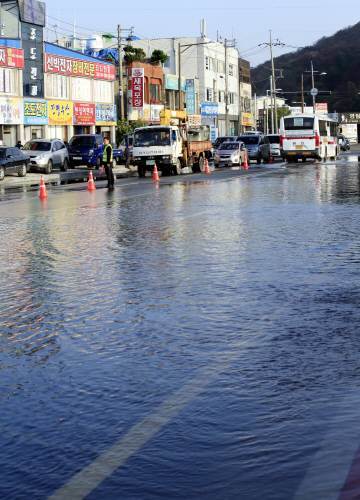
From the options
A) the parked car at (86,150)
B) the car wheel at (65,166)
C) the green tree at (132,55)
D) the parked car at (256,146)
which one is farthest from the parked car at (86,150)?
the green tree at (132,55)

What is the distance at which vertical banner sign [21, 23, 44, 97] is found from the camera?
6266 centimetres

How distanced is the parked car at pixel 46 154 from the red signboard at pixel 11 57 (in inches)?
401

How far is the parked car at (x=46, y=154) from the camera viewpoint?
4906 centimetres

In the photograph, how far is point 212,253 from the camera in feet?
45.4

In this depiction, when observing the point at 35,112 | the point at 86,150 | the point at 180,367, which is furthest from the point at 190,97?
the point at 180,367

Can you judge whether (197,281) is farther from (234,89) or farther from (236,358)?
(234,89)

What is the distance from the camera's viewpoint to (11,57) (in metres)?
60.5

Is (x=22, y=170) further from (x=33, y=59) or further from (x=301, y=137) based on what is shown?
(x=33, y=59)

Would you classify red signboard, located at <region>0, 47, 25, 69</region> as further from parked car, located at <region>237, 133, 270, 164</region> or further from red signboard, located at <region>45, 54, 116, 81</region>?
parked car, located at <region>237, 133, 270, 164</region>

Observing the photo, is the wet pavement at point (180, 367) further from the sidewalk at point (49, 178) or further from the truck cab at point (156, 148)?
the truck cab at point (156, 148)

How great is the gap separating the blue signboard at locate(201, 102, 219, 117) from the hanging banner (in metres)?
42.8

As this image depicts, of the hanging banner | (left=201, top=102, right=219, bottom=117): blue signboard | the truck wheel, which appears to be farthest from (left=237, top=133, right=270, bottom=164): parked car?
(left=201, top=102, right=219, bottom=117): blue signboard

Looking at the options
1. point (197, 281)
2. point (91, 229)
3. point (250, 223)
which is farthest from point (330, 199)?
point (197, 281)

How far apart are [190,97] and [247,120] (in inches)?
1045
